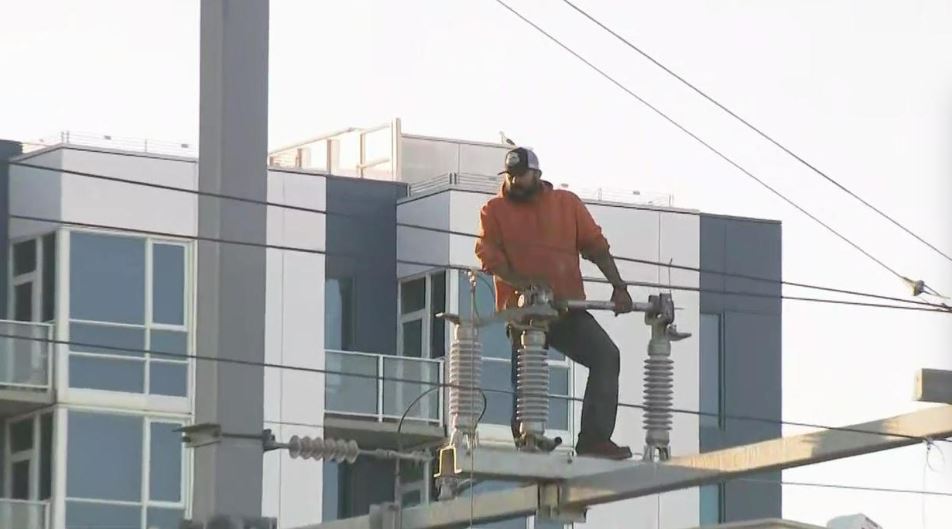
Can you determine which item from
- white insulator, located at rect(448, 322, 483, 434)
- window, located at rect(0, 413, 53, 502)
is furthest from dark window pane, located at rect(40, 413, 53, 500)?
white insulator, located at rect(448, 322, 483, 434)

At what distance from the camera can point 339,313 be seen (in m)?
46.8

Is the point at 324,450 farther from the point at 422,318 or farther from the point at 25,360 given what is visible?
the point at 422,318

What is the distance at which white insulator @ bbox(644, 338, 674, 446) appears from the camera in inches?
752

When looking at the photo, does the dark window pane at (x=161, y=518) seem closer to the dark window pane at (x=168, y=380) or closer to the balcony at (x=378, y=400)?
the dark window pane at (x=168, y=380)

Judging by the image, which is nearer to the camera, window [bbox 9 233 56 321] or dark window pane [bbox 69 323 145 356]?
dark window pane [bbox 69 323 145 356]

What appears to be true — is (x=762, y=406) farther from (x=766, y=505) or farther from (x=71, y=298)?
(x=71, y=298)

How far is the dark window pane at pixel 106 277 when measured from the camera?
143 feet

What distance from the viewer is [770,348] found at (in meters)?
49.7

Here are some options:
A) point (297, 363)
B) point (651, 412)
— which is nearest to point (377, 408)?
point (297, 363)

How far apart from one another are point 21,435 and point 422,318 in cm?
613

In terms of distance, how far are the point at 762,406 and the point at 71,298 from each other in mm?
11390

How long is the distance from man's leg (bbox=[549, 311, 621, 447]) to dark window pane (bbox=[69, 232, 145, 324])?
24.7 metres

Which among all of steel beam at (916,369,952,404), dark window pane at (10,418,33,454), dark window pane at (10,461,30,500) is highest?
steel beam at (916,369,952,404)

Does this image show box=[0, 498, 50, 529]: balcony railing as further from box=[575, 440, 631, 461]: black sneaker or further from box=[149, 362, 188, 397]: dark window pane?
box=[575, 440, 631, 461]: black sneaker
